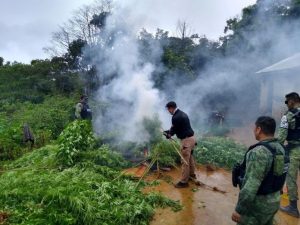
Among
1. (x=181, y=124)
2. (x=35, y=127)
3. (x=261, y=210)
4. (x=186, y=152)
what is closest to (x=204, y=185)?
(x=186, y=152)

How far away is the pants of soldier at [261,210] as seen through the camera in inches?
144

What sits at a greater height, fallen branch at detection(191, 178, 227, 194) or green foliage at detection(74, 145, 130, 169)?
green foliage at detection(74, 145, 130, 169)

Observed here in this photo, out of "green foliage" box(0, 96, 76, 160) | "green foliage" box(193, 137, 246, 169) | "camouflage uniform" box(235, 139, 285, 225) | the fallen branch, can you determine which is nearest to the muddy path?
the fallen branch

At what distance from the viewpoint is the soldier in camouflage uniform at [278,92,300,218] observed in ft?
18.4

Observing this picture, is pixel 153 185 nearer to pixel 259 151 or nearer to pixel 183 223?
pixel 183 223

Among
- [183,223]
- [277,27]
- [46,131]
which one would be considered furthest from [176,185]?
[277,27]

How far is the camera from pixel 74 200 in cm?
484

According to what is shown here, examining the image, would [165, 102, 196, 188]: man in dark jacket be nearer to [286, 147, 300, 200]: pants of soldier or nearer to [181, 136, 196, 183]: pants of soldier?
[181, 136, 196, 183]: pants of soldier

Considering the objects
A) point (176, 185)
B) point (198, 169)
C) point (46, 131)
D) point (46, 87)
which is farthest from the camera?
point (46, 87)

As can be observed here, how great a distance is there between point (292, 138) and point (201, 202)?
Answer: 2.12m

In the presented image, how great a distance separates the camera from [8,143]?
35.2 ft

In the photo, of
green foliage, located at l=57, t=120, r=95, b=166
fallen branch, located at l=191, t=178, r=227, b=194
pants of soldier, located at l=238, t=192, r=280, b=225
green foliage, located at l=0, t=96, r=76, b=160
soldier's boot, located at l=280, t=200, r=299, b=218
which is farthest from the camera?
green foliage, located at l=0, t=96, r=76, b=160

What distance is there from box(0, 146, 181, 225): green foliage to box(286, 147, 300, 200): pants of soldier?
209 centimetres

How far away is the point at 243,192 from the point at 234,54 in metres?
20.5
